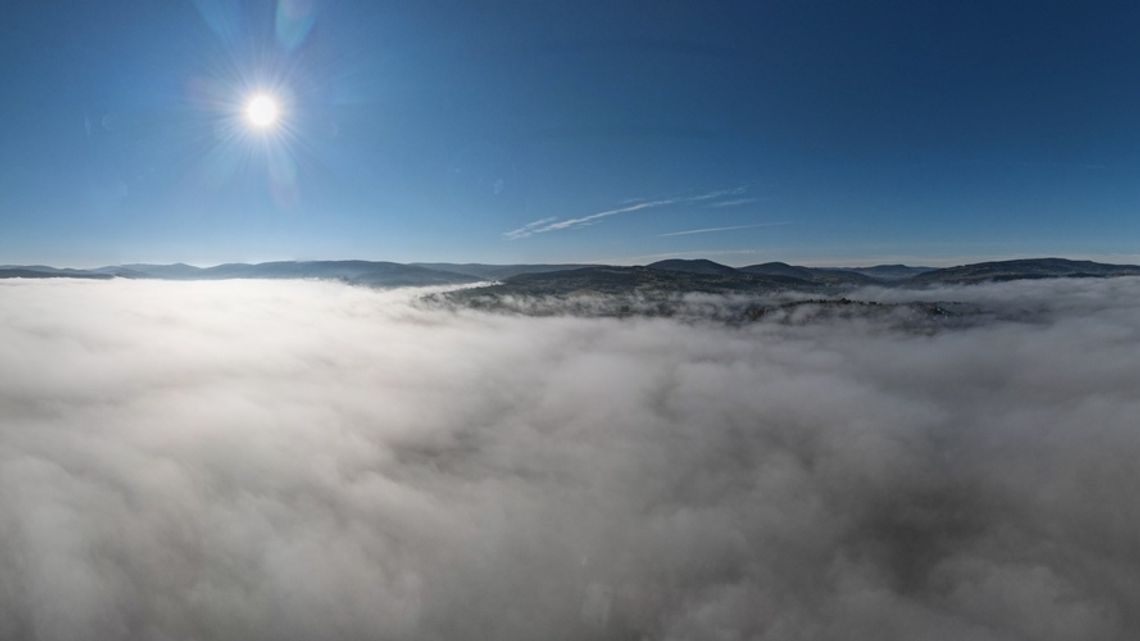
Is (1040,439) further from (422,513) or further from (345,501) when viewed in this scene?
(345,501)

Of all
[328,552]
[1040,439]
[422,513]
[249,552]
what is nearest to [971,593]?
[1040,439]

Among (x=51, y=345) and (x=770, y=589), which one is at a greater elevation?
(x=51, y=345)

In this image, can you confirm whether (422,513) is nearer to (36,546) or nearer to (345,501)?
(345,501)

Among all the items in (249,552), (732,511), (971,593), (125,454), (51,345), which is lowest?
(971,593)

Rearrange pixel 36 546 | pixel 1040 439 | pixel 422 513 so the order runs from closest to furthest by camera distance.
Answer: pixel 36 546 < pixel 422 513 < pixel 1040 439

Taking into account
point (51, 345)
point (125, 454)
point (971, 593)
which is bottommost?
point (971, 593)

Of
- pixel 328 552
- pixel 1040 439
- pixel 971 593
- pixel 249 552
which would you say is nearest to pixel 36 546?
pixel 249 552

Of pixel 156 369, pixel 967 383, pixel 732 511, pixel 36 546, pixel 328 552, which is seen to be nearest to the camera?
pixel 36 546

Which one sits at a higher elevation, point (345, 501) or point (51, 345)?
point (51, 345)

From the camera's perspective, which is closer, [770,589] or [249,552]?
[249,552]
